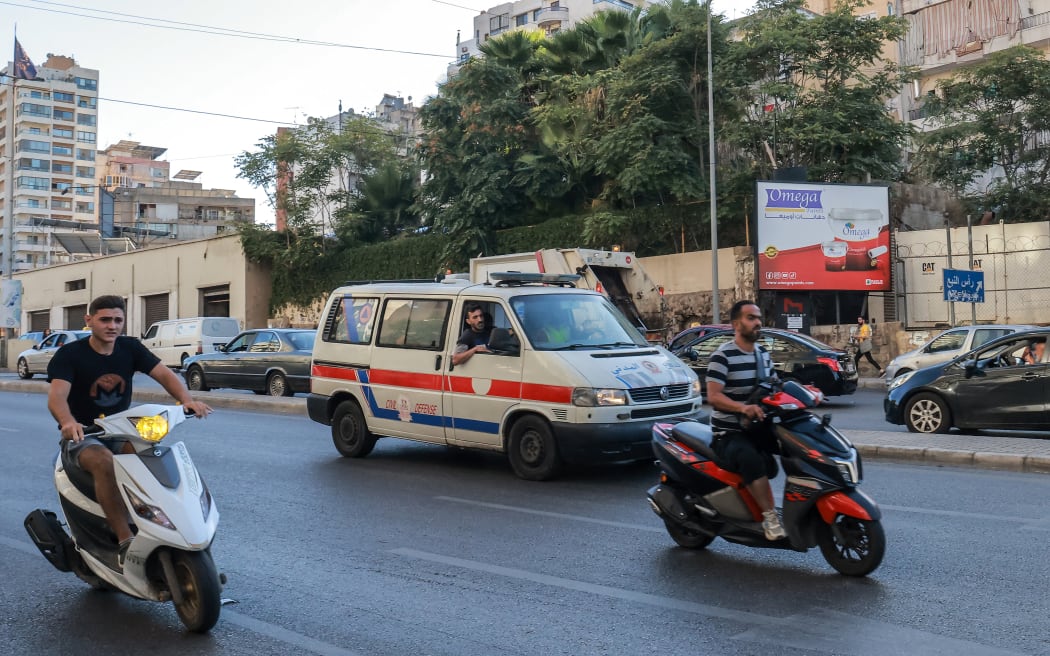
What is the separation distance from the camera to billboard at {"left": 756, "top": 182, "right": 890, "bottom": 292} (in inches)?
1115

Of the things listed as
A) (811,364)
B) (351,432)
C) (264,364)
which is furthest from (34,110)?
(351,432)

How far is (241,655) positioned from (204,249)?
143ft

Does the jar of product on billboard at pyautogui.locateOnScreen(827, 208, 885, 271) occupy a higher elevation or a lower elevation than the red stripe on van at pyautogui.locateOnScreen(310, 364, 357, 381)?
higher

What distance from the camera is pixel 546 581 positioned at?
595cm

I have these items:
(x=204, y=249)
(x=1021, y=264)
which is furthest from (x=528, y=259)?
(x=204, y=249)

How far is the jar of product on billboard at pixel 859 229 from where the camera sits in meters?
28.4

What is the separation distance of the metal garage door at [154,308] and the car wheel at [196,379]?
26.7 metres

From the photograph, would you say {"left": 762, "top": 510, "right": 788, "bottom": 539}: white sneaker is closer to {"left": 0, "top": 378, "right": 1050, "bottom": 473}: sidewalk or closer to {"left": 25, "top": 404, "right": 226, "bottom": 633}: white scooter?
{"left": 25, "top": 404, "right": 226, "bottom": 633}: white scooter

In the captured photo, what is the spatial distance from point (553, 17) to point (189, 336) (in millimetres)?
52757

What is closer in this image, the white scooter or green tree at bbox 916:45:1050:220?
the white scooter

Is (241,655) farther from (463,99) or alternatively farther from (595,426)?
(463,99)

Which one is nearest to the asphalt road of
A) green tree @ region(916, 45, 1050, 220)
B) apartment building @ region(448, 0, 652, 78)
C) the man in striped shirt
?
the man in striped shirt

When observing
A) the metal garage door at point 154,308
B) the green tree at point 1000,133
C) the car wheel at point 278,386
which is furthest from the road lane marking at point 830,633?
the metal garage door at point 154,308

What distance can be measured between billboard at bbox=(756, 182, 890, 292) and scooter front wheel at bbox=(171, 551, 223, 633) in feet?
81.8
